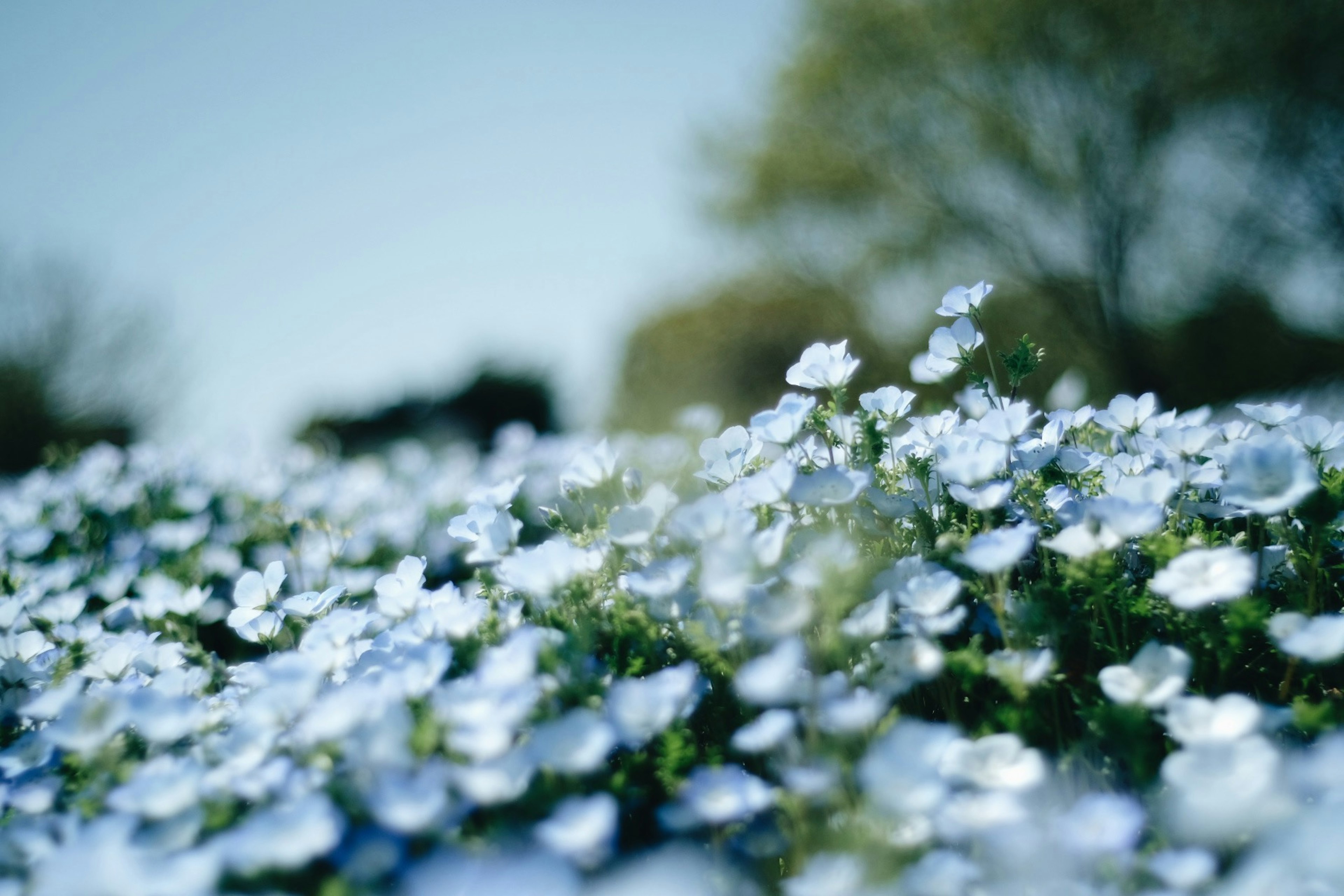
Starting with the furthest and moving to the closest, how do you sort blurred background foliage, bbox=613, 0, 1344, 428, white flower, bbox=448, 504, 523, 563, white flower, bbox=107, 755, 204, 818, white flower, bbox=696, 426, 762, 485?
blurred background foliage, bbox=613, 0, 1344, 428
white flower, bbox=696, 426, 762, 485
white flower, bbox=448, 504, 523, 563
white flower, bbox=107, 755, 204, 818

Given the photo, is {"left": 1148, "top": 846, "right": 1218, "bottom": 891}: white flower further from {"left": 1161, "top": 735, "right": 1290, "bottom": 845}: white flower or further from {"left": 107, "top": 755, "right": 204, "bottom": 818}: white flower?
{"left": 107, "top": 755, "right": 204, "bottom": 818}: white flower

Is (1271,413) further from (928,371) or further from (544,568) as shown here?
(544,568)

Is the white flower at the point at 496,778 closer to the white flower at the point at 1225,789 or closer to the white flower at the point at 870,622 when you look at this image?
the white flower at the point at 870,622

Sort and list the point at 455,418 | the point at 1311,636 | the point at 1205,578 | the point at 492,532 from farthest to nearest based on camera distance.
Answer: the point at 455,418
the point at 492,532
the point at 1205,578
the point at 1311,636

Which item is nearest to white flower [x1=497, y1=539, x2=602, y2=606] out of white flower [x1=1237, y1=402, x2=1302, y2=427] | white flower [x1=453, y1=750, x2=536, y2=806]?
white flower [x1=453, y1=750, x2=536, y2=806]

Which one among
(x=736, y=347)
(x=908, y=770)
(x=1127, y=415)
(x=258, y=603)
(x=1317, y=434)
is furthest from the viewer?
(x=736, y=347)

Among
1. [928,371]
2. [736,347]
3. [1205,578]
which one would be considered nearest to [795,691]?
[1205,578]

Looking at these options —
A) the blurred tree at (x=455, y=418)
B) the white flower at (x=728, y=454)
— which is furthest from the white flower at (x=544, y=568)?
the blurred tree at (x=455, y=418)
